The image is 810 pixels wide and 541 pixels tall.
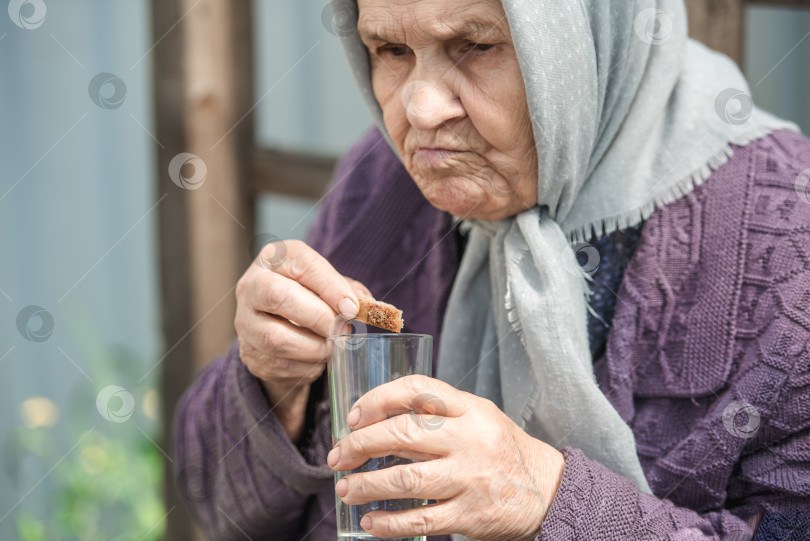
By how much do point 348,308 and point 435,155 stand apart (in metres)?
0.34

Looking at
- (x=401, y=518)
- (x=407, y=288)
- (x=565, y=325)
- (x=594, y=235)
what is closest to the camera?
(x=401, y=518)

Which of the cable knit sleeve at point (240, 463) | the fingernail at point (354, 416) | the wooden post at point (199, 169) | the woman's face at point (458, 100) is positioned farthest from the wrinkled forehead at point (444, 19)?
the wooden post at point (199, 169)

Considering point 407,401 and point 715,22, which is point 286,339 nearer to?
point 407,401

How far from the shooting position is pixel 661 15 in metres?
1.67

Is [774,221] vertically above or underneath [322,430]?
above

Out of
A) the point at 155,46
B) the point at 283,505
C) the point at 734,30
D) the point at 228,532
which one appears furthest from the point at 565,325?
the point at 155,46

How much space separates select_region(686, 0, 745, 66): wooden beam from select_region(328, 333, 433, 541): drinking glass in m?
1.37

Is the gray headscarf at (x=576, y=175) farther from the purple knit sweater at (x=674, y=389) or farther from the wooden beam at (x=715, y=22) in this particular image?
the wooden beam at (x=715, y=22)

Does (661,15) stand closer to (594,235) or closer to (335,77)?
(594,235)

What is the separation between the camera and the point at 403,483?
1.23 meters

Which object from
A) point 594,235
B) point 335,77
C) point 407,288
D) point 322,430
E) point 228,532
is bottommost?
point 228,532

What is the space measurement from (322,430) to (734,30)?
1.44m

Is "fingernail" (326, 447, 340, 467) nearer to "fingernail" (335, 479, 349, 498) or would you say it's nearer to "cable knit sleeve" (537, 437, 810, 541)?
"fingernail" (335, 479, 349, 498)

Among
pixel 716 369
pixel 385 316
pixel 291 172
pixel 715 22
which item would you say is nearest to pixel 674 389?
pixel 716 369
